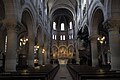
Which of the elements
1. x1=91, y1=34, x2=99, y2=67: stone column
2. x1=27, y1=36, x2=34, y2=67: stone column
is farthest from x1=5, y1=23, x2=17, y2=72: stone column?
x1=91, y1=34, x2=99, y2=67: stone column

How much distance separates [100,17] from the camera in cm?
2228

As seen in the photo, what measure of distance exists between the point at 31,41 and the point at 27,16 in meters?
3.10

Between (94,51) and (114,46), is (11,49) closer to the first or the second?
(114,46)

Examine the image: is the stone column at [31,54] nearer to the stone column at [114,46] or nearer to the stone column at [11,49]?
the stone column at [11,49]

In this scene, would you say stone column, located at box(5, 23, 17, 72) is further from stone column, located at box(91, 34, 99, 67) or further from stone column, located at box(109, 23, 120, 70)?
stone column, located at box(91, 34, 99, 67)

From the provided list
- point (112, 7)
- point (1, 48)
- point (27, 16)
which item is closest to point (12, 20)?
point (27, 16)

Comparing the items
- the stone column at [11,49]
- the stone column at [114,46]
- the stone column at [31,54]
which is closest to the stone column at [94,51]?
the stone column at [31,54]

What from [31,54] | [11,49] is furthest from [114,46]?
[31,54]

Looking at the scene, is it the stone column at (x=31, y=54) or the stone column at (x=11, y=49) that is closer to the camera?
the stone column at (x=11, y=49)

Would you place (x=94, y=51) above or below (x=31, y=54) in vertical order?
above

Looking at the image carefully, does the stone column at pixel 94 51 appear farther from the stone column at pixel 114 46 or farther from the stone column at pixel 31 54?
the stone column at pixel 114 46

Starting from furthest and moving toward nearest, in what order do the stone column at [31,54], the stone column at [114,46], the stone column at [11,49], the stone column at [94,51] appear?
the stone column at [31,54] → the stone column at [94,51] → the stone column at [11,49] → the stone column at [114,46]

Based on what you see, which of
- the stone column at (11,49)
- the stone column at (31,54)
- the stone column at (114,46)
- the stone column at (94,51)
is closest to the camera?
the stone column at (114,46)

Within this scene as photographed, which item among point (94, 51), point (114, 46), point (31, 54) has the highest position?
point (114, 46)
